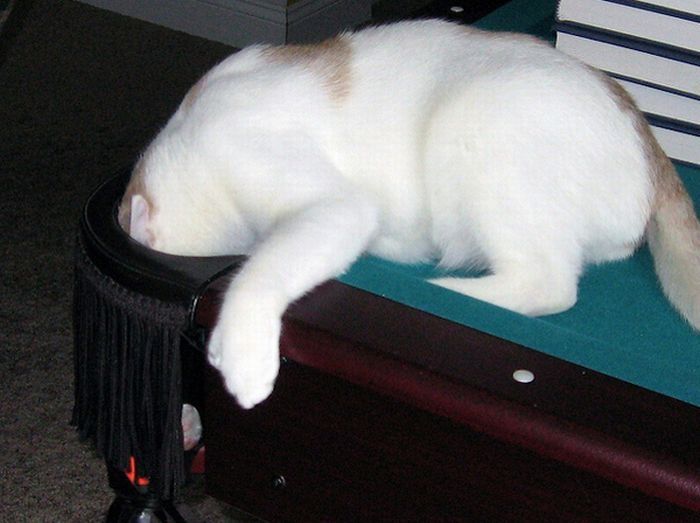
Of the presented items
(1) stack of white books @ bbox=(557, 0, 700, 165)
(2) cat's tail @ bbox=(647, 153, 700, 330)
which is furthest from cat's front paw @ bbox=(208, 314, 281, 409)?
(1) stack of white books @ bbox=(557, 0, 700, 165)

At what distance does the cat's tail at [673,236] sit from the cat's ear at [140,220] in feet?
2.12

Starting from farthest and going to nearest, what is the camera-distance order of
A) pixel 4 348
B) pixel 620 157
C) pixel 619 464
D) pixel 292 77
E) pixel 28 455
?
pixel 4 348
pixel 28 455
pixel 292 77
pixel 620 157
pixel 619 464

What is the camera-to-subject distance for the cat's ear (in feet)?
4.21

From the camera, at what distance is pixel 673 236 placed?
1.36 meters

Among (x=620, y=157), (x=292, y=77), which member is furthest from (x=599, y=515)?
(x=292, y=77)

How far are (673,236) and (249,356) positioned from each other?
654 millimetres

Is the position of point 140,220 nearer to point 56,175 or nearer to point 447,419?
point 447,419

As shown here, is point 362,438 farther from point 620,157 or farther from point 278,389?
point 620,157

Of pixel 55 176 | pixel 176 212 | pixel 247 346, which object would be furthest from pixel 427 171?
pixel 55 176

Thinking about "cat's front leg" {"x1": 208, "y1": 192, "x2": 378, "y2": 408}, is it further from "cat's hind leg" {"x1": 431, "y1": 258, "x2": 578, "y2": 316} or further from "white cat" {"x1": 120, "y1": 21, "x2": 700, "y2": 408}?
"cat's hind leg" {"x1": 431, "y1": 258, "x2": 578, "y2": 316}

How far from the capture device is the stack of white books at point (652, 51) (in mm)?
1631

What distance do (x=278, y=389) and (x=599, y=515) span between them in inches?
12.8

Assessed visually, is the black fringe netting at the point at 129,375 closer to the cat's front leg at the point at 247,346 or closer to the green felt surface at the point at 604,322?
the cat's front leg at the point at 247,346

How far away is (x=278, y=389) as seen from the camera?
1.02 m
